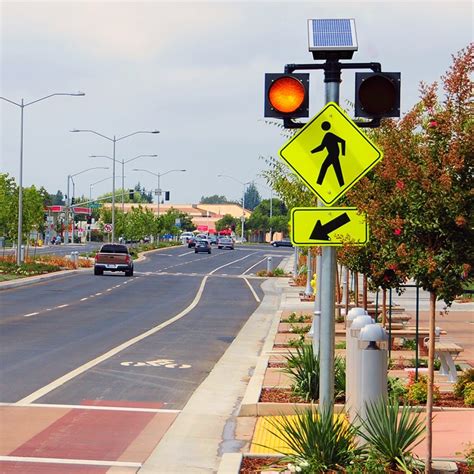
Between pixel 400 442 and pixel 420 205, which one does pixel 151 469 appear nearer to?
pixel 400 442

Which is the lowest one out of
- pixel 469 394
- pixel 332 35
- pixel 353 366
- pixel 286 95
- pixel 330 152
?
pixel 469 394

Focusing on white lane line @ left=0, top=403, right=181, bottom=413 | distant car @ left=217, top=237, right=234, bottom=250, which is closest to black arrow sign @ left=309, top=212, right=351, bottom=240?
white lane line @ left=0, top=403, right=181, bottom=413

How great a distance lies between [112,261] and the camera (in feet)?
178

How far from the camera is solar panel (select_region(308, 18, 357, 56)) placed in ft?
25.8

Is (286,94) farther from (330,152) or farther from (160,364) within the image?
(160,364)

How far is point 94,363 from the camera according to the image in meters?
17.4

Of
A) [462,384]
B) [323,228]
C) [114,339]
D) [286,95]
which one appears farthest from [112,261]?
[286,95]

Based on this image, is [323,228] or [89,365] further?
[89,365]

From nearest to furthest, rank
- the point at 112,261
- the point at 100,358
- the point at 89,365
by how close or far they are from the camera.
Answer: the point at 89,365 < the point at 100,358 < the point at 112,261

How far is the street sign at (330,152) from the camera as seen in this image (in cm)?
790

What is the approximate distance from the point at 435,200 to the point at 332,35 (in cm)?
155

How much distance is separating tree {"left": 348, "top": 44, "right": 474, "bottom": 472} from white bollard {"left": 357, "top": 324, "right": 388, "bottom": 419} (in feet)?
2.01

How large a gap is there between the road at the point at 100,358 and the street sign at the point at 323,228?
10.8ft

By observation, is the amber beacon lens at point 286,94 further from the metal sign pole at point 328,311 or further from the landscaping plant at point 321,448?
the landscaping plant at point 321,448
